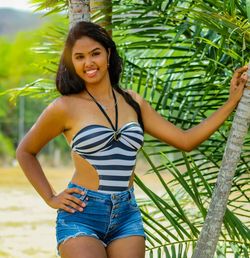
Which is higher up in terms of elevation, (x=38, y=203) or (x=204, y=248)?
(x=204, y=248)

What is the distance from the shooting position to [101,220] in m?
2.54

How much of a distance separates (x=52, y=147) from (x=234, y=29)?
27809 millimetres

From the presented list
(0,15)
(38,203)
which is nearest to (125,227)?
(38,203)

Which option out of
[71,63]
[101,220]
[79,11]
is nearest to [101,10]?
[79,11]

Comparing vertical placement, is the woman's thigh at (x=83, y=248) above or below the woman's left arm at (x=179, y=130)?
below

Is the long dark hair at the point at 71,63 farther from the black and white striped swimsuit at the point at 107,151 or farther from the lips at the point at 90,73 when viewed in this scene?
the black and white striped swimsuit at the point at 107,151

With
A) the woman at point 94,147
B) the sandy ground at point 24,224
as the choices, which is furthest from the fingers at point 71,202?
the sandy ground at point 24,224

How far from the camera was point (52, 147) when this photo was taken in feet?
99.7

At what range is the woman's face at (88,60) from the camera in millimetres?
2658

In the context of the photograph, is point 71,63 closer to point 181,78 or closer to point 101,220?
point 101,220

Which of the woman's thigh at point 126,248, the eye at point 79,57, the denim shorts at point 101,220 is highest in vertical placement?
the eye at point 79,57

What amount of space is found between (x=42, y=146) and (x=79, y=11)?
61cm

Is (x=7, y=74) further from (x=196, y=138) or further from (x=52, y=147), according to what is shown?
(x=196, y=138)

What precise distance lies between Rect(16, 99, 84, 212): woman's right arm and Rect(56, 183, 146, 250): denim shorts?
0.03m
